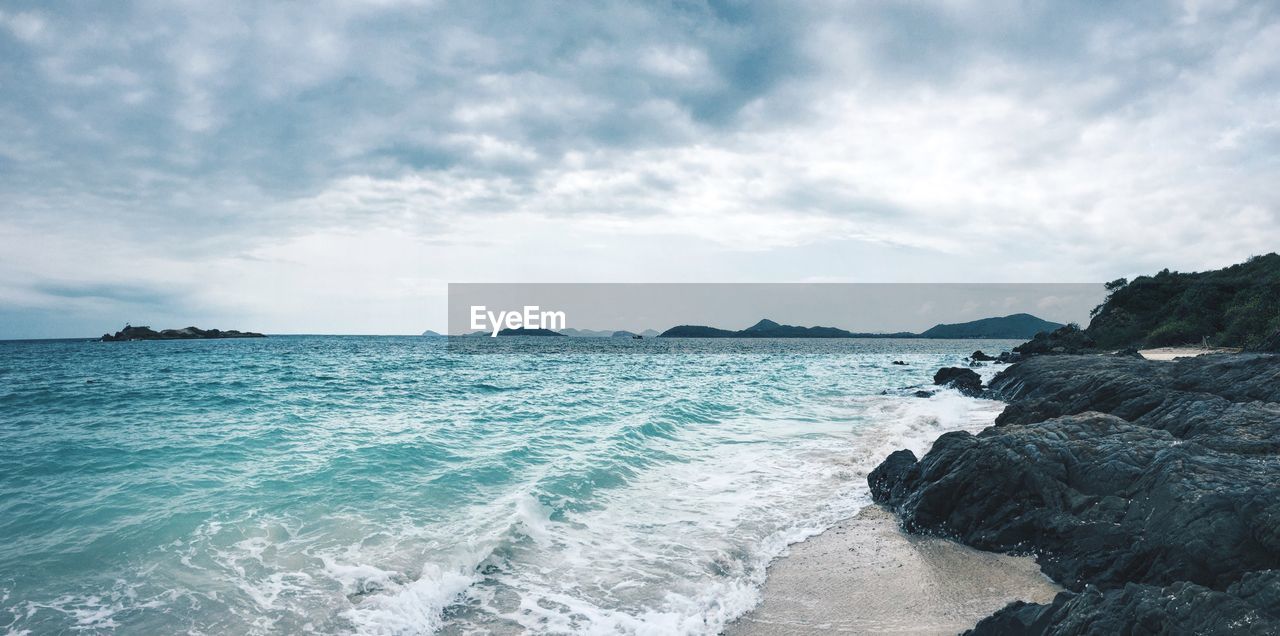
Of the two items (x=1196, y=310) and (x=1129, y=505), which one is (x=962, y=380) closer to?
(x=1196, y=310)

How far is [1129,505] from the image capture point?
26.3 feet

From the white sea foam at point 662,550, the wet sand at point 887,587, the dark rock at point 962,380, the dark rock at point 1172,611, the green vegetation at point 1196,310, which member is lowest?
the white sea foam at point 662,550

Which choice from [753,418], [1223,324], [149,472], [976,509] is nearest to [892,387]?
[753,418]

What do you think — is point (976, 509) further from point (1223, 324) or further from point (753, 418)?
point (1223, 324)

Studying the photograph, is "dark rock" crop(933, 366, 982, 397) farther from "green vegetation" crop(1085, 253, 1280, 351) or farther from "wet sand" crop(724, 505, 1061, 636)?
"wet sand" crop(724, 505, 1061, 636)

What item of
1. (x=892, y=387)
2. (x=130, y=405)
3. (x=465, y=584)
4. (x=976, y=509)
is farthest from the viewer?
(x=892, y=387)

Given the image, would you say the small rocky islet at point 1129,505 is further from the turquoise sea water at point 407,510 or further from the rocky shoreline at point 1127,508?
the turquoise sea water at point 407,510

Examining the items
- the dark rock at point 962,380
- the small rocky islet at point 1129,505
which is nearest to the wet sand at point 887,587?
the small rocky islet at point 1129,505

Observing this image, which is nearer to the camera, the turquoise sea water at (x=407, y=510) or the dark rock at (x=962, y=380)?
the turquoise sea water at (x=407, y=510)

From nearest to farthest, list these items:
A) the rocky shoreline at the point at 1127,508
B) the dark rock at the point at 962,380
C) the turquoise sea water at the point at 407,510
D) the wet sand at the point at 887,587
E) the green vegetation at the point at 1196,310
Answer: the rocky shoreline at the point at 1127,508
the wet sand at the point at 887,587
the turquoise sea water at the point at 407,510
the dark rock at the point at 962,380
the green vegetation at the point at 1196,310

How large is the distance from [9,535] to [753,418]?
20399mm

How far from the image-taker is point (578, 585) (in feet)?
27.4

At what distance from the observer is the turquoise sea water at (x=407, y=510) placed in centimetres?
762

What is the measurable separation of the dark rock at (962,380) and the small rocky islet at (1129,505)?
18113 millimetres
